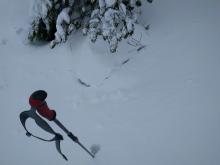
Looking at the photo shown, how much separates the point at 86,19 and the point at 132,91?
187 centimetres

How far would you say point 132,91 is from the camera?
5418 millimetres

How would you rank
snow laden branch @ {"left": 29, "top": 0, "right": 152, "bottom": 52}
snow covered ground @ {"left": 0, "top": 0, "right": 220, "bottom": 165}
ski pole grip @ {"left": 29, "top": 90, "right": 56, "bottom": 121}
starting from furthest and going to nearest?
snow laden branch @ {"left": 29, "top": 0, "right": 152, "bottom": 52}, snow covered ground @ {"left": 0, "top": 0, "right": 220, "bottom": 165}, ski pole grip @ {"left": 29, "top": 90, "right": 56, "bottom": 121}

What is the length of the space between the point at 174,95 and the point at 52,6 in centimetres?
282

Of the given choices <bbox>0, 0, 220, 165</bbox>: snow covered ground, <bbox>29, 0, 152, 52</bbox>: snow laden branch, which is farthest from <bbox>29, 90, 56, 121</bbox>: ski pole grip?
<bbox>29, 0, 152, 52</bbox>: snow laden branch

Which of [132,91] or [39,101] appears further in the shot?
[132,91]

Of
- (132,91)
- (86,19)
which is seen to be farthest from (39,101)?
(86,19)

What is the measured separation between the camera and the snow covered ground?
4.39 m

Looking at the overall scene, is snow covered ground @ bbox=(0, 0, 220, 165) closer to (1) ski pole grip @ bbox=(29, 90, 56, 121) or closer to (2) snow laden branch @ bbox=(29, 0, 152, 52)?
(2) snow laden branch @ bbox=(29, 0, 152, 52)

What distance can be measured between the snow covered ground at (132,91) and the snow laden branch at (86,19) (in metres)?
0.40

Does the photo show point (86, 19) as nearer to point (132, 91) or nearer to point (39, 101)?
point (132, 91)

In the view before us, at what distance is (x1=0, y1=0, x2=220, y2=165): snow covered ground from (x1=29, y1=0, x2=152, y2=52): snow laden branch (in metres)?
0.40

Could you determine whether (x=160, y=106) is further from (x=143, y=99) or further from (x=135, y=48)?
(x=135, y=48)

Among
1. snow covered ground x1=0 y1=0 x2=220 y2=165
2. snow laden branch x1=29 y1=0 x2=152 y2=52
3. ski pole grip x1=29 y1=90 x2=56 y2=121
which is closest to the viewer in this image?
ski pole grip x1=29 y1=90 x2=56 y2=121

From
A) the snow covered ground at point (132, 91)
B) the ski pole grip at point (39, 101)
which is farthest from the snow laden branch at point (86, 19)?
the ski pole grip at point (39, 101)
